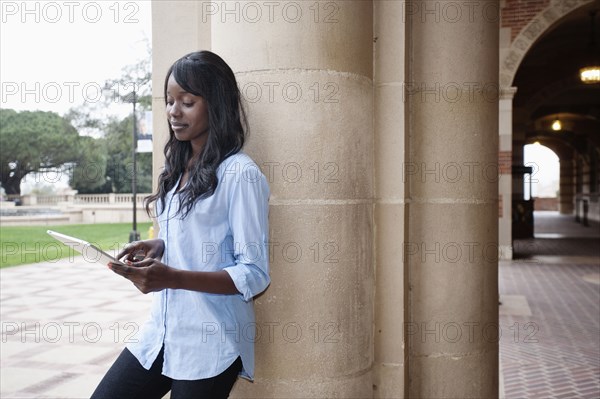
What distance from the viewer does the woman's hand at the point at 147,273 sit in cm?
162

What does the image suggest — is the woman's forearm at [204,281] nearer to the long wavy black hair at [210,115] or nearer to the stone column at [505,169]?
the long wavy black hair at [210,115]

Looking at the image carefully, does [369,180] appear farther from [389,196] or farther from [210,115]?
[210,115]

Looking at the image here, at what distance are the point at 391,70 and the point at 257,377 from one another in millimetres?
1397

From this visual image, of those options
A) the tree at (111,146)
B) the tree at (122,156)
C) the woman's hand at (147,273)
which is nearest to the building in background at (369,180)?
the woman's hand at (147,273)

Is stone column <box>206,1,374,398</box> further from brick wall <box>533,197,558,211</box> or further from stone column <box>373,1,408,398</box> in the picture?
brick wall <box>533,197,558,211</box>

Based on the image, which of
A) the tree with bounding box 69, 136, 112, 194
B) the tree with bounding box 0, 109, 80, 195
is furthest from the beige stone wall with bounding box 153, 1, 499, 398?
the tree with bounding box 0, 109, 80, 195

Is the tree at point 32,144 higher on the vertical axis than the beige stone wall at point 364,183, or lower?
higher

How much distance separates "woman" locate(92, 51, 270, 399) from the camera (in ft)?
5.83

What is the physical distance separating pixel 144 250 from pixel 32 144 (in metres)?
50.3

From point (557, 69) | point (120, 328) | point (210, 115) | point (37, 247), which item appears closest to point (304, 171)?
point (210, 115)

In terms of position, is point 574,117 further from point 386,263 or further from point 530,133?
point 386,263

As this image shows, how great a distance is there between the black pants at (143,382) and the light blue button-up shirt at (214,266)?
28 mm

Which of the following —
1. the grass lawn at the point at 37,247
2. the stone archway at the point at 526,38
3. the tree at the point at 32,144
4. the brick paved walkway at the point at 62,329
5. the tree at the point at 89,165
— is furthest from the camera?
the tree at the point at 32,144

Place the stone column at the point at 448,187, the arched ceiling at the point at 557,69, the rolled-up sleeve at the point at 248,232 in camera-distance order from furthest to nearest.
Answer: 1. the arched ceiling at the point at 557,69
2. the stone column at the point at 448,187
3. the rolled-up sleeve at the point at 248,232
